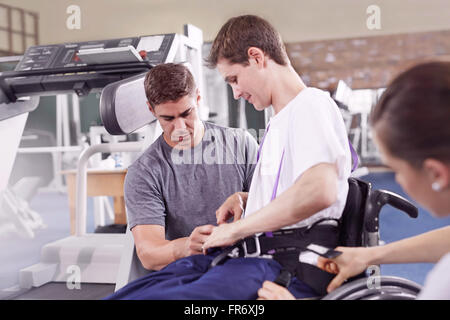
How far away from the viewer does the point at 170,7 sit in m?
1.49

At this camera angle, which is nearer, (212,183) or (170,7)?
(212,183)

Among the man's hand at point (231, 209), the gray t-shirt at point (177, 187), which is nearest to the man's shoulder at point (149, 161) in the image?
the gray t-shirt at point (177, 187)

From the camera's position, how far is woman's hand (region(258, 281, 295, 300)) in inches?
→ 36.9

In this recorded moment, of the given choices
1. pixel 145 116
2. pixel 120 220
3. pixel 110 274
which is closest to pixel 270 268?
pixel 145 116

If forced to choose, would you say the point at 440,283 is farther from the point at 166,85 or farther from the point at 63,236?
the point at 63,236

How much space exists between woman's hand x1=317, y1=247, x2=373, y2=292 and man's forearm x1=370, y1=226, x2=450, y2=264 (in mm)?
19

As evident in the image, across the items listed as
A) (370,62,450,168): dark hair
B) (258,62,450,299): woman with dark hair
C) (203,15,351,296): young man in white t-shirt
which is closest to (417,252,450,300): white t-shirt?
(258,62,450,299): woman with dark hair

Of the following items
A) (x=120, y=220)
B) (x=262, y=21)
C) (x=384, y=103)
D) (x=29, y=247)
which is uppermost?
(x=262, y=21)

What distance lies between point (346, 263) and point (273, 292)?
0.59ft

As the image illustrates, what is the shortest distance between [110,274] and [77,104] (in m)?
3.62

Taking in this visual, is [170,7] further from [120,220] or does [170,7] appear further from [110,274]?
[120,220]

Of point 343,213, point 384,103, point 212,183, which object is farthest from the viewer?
point 212,183

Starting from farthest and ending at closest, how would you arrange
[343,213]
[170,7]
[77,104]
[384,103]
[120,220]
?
[77,104], [120,220], [170,7], [343,213], [384,103]

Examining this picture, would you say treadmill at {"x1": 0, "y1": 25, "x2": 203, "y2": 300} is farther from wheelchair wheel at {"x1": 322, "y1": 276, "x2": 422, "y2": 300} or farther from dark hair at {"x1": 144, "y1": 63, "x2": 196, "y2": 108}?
wheelchair wheel at {"x1": 322, "y1": 276, "x2": 422, "y2": 300}
